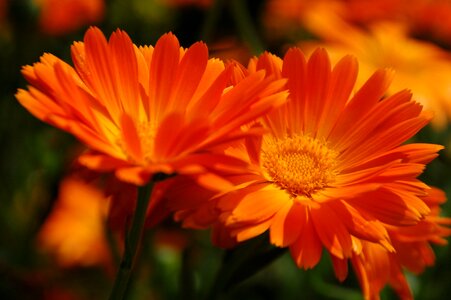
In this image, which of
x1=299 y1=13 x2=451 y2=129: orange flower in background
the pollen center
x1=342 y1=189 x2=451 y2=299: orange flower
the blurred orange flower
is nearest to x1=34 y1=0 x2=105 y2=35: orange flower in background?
the blurred orange flower

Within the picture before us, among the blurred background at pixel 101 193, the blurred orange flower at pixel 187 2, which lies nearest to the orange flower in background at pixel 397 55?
the blurred background at pixel 101 193

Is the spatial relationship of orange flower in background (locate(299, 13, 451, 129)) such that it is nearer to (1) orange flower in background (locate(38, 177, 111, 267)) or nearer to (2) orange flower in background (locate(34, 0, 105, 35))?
(2) orange flower in background (locate(34, 0, 105, 35))

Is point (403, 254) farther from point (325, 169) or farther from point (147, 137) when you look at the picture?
point (147, 137)

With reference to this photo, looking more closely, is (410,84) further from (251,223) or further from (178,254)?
(251,223)

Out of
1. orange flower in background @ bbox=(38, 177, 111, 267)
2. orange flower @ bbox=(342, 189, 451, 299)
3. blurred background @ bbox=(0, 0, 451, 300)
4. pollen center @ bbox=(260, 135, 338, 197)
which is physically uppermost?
pollen center @ bbox=(260, 135, 338, 197)

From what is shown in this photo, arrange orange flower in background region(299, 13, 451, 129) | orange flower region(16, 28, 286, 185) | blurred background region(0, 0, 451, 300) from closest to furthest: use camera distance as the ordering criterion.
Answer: orange flower region(16, 28, 286, 185)
blurred background region(0, 0, 451, 300)
orange flower in background region(299, 13, 451, 129)

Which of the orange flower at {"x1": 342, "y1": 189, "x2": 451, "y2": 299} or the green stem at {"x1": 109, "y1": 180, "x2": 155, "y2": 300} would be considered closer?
the green stem at {"x1": 109, "y1": 180, "x2": 155, "y2": 300}

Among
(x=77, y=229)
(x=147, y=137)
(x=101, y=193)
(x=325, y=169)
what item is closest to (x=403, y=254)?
(x=325, y=169)
